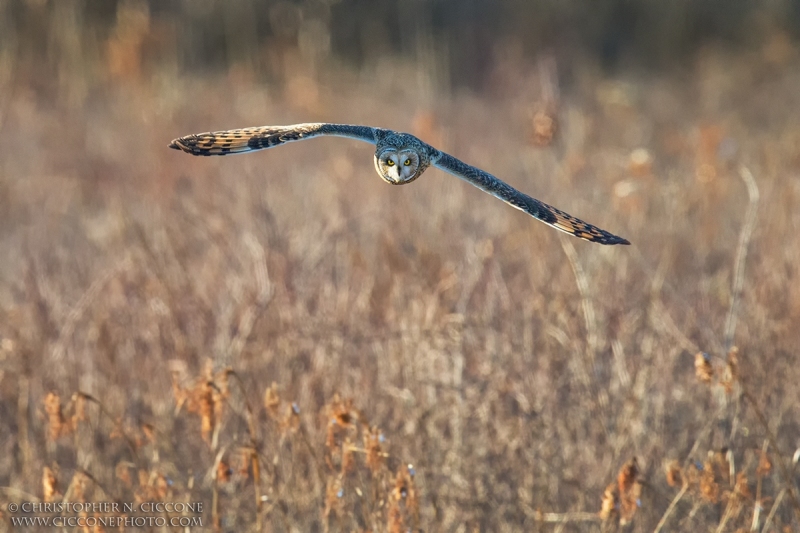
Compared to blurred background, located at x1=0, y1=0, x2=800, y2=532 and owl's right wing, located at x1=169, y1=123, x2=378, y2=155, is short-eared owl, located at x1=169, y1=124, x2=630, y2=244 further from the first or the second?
blurred background, located at x1=0, y1=0, x2=800, y2=532

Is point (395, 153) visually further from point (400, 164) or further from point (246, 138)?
point (246, 138)

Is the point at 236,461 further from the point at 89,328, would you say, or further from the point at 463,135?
the point at 463,135

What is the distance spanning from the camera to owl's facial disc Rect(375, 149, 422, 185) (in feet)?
10.1

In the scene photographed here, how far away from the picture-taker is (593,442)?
11.2 ft

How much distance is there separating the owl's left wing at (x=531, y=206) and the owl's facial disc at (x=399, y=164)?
0.46ft

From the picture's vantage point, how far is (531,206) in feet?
9.49

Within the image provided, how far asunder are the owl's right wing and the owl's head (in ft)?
0.65

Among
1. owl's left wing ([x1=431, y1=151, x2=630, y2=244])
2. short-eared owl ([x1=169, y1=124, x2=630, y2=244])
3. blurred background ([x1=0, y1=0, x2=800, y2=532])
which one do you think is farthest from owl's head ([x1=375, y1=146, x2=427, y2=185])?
blurred background ([x1=0, y1=0, x2=800, y2=532])

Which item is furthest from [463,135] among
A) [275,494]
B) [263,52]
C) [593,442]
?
[275,494]

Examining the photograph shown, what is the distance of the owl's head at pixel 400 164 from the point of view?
3.07 meters

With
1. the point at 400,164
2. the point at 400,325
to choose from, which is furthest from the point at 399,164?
the point at 400,325

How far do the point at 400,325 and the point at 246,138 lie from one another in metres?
1.17

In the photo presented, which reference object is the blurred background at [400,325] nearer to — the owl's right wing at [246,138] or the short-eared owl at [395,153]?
the short-eared owl at [395,153]

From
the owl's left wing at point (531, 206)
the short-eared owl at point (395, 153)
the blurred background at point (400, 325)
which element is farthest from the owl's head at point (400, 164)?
the blurred background at point (400, 325)
